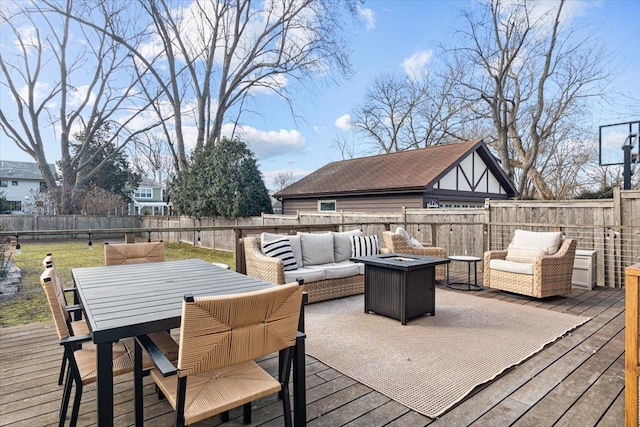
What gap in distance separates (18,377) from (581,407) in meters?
3.91

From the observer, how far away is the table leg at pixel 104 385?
58.6 inches

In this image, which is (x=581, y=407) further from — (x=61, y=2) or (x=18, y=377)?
(x=61, y=2)

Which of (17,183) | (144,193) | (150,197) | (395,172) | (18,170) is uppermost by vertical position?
(18,170)

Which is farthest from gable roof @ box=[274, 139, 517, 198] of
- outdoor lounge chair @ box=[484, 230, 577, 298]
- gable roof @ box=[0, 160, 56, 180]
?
gable roof @ box=[0, 160, 56, 180]

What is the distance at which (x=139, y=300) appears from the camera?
6.55ft

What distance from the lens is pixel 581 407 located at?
223 centimetres

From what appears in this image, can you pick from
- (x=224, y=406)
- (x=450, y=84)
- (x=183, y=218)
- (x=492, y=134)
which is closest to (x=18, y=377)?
(x=224, y=406)

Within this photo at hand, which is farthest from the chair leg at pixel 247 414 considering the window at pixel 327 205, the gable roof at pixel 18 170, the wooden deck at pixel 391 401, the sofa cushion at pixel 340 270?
the gable roof at pixel 18 170

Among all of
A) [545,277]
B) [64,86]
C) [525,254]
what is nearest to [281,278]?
[545,277]

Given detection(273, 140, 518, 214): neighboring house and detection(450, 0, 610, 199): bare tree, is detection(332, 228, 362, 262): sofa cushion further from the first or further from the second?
detection(450, 0, 610, 199): bare tree

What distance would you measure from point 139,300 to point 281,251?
277 cm

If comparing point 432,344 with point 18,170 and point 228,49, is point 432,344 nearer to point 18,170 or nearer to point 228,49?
point 228,49

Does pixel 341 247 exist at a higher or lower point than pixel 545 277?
higher

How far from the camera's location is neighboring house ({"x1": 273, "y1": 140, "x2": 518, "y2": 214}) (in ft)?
35.2
